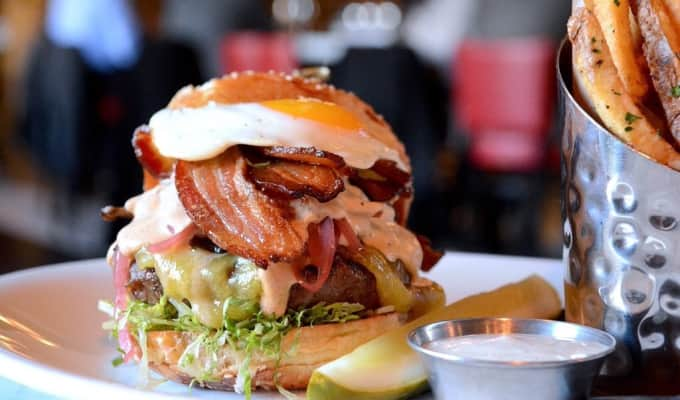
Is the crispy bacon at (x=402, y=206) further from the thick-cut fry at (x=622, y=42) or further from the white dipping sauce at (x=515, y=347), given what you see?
the thick-cut fry at (x=622, y=42)

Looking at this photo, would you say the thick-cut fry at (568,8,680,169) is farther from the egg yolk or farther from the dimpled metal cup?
the egg yolk

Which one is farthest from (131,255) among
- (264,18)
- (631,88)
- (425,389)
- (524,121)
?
(264,18)

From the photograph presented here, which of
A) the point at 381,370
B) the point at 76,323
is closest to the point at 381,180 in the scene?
the point at 381,370

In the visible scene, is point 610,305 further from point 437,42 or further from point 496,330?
point 437,42

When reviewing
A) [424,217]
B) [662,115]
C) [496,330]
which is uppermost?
[662,115]

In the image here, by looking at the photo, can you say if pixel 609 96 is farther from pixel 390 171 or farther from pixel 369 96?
pixel 369 96


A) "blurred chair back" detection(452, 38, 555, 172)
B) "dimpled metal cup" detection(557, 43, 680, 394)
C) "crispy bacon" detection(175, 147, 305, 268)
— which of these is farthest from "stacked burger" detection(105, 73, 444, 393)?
"blurred chair back" detection(452, 38, 555, 172)
